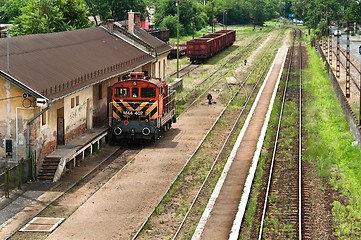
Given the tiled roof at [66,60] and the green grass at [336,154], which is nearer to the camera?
the green grass at [336,154]

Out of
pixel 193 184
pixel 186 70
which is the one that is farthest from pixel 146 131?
pixel 186 70

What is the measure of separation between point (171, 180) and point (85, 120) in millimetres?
7392

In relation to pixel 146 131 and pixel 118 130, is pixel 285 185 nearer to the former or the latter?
pixel 146 131

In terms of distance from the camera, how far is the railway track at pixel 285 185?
18.8 meters

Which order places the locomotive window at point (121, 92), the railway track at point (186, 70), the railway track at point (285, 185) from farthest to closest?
1. the railway track at point (186, 70)
2. the locomotive window at point (121, 92)
3. the railway track at point (285, 185)

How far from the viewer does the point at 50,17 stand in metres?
59.5

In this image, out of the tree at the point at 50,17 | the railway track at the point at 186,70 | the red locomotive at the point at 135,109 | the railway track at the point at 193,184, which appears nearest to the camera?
the railway track at the point at 193,184

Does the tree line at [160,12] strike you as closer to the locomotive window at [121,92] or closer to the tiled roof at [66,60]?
the tiled roof at [66,60]

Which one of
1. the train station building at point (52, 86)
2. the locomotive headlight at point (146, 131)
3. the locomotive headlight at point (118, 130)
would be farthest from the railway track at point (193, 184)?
the train station building at point (52, 86)

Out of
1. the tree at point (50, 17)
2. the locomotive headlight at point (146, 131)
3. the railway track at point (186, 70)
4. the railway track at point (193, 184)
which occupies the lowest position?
the railway track at point (193, 184)

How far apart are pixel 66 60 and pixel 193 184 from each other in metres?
9.87

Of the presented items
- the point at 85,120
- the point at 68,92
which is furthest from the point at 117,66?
the point at 68,92

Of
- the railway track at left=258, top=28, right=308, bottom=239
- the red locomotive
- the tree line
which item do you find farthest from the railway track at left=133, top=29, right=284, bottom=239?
the tree line

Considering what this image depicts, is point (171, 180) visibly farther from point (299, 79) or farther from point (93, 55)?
point (299, 79)
